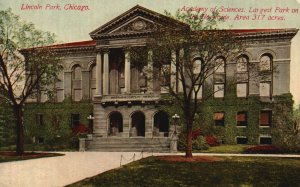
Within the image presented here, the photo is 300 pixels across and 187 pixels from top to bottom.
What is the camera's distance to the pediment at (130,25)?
105ft

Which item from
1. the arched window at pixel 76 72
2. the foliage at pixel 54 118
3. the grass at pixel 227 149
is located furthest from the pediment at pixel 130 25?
the grass at pixel 227 149

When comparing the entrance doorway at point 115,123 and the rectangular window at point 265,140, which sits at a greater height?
the entrance doorway at point 115,123

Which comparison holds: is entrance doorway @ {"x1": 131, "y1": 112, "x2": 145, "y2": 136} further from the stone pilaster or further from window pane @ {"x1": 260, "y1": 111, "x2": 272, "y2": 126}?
window pane @ {"x1": 260, "y1": 111, "x2": 272, "y2": 126}

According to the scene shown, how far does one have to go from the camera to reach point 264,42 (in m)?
30.9

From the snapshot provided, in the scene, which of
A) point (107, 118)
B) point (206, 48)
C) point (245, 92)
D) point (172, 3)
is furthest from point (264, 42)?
point (107, 118)

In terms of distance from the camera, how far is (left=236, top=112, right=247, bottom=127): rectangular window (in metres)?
31.2

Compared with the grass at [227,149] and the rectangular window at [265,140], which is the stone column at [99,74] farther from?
the rectangular window at [265,140]

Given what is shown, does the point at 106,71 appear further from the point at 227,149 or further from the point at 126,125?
the point at 227,149

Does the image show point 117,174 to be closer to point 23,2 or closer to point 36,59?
point 23,2

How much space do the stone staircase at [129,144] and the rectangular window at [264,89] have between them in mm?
9709

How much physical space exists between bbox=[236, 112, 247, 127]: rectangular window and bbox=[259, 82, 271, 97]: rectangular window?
2418mm

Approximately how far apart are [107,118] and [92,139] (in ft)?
12.6

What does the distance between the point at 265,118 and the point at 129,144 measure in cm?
1244

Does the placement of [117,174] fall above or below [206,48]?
below
